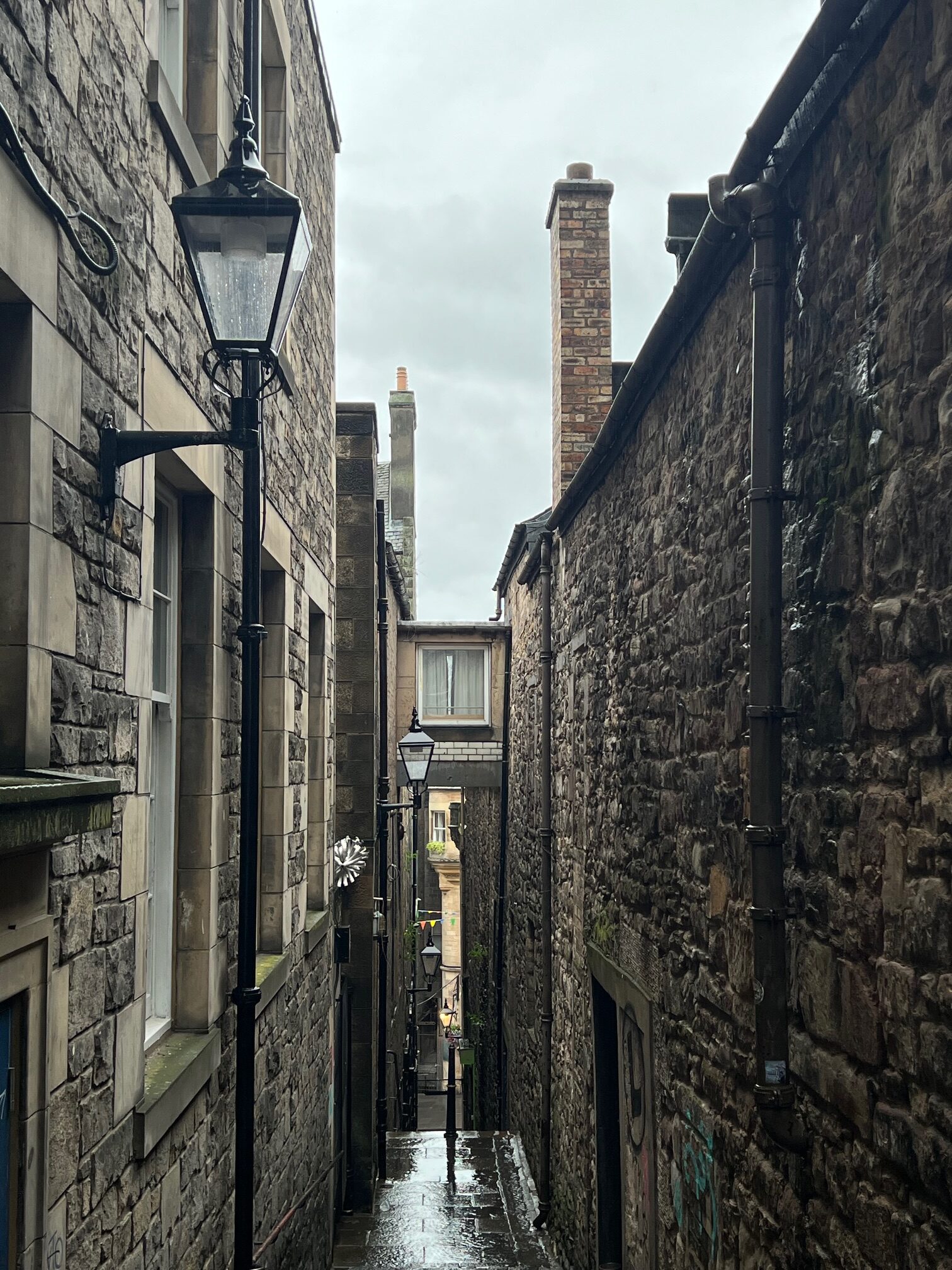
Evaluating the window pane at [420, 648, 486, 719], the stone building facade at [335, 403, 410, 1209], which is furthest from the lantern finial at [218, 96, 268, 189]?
the window pane at [420, 648, 486, 719]

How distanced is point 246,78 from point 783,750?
338cm

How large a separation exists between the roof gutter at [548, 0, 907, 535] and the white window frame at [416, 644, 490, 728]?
1174 centimetres

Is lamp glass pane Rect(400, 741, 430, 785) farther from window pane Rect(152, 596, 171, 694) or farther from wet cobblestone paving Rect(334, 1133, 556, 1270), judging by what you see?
window pane Rect(152, 596, 171, 694)

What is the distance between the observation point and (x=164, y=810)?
14.7 feet

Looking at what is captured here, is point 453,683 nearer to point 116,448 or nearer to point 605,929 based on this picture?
point 605,929

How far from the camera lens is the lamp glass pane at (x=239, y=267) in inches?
135

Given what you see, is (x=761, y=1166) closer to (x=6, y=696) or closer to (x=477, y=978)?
(x=6, y=696)

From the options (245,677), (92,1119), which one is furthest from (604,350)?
(92,1119)

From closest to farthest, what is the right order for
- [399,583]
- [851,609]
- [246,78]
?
[851,609], [246,78], [399,583]

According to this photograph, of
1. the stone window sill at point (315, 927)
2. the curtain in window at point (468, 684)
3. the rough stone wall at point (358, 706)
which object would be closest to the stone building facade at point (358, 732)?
the rough stone wall at point (358, 706)

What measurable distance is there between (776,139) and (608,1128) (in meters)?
5.79

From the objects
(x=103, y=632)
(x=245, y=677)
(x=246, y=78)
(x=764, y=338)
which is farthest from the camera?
(x=246, y=78)

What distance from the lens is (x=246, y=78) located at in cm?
471

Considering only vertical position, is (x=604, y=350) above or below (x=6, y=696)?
above
